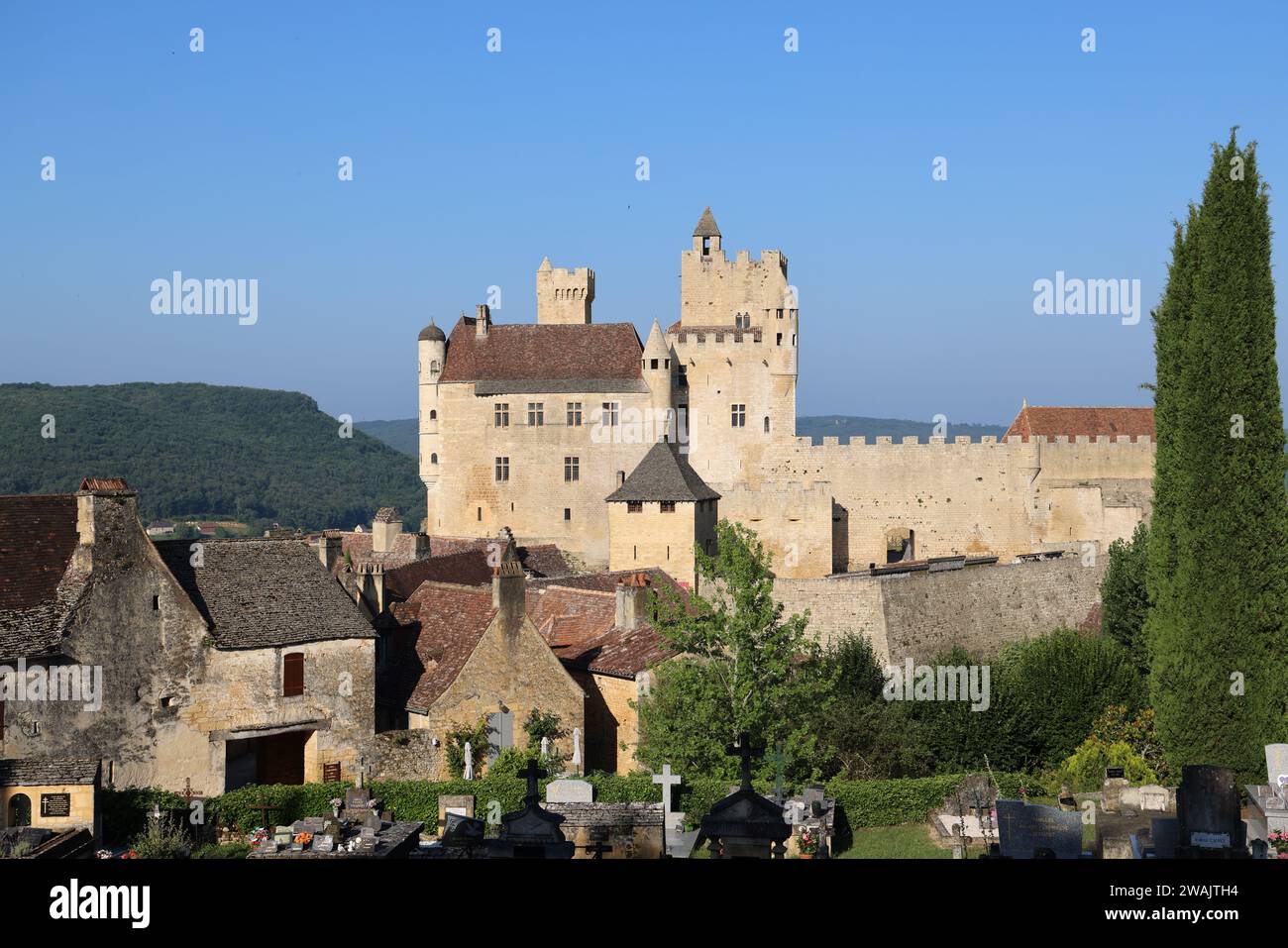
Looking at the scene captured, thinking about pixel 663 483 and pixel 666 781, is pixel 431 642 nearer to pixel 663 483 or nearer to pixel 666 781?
pixel 666 781

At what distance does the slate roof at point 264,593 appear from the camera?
96.5 ft

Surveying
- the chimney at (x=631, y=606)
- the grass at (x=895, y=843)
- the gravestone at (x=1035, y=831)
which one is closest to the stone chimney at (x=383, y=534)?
the chimney at (x=631, y=606)

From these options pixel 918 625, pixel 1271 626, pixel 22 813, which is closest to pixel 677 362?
pixel 918 625

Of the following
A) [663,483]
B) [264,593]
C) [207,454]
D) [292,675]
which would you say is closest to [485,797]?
[292,675]

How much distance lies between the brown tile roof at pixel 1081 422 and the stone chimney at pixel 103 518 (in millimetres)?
41984

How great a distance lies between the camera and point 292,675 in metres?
29.8

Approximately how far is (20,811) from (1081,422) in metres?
50.7

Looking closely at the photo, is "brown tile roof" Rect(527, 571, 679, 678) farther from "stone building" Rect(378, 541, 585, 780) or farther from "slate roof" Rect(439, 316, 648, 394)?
"slate roof" Rect(439, 316, 648, 394)

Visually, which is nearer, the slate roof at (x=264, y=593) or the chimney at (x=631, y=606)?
the slate roof at (x=264, y=593)

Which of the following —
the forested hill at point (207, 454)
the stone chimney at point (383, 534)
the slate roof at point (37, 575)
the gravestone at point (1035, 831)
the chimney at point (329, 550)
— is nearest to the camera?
the gravestone at point (1035, 831)

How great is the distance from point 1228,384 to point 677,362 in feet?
120

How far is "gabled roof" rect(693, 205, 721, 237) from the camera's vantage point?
2579 inches

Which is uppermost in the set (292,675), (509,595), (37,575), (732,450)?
(732,450)

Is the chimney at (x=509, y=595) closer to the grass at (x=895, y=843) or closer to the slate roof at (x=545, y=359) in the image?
the grass at (x=895, y=843)
